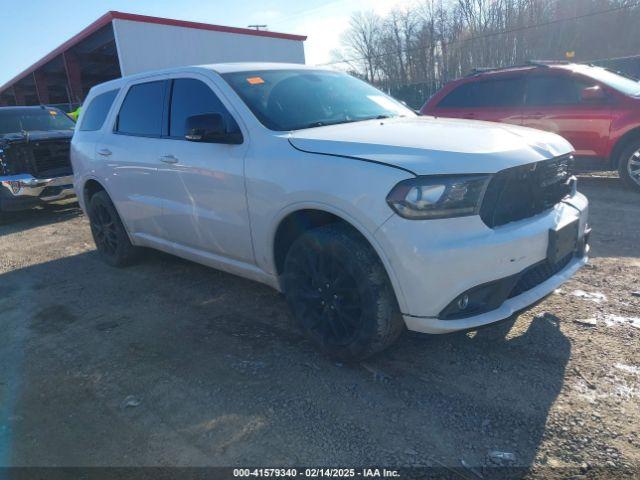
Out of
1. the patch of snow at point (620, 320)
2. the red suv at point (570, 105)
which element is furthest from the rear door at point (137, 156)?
the red suv at point (570, 105)

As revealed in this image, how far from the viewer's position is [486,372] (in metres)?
2.94

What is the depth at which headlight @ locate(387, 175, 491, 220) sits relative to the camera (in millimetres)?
2555

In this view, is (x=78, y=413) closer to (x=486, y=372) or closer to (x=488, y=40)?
(x=486, y=372)

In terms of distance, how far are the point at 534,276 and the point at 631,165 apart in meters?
5.11

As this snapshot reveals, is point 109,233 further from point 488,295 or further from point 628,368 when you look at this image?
point 628,368

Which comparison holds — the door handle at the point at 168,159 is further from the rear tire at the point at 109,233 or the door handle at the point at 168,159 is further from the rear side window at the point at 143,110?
the rear tire at the point at 109,233

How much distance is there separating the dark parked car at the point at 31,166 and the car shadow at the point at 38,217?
0.34m

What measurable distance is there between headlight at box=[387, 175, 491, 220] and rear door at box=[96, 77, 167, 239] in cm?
246

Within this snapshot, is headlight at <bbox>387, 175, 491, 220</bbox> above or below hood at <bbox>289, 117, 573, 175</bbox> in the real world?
below

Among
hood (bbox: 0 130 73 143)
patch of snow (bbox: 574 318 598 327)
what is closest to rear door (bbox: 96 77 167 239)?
patch of snow (bbox: 574 318 598 327)

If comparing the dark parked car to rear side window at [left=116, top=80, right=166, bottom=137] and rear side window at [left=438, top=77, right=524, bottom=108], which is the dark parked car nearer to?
rear side window at [left=116, top=80, right=166, bottom=137]

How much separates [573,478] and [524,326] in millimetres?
1404

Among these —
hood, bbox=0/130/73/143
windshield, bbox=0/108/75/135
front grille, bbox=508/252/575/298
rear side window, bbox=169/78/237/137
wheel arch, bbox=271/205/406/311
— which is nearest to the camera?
wheel arch, bbox=271/205/406/311

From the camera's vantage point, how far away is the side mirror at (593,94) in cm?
714
